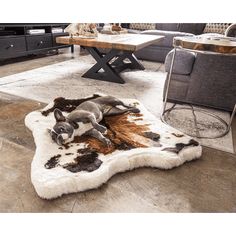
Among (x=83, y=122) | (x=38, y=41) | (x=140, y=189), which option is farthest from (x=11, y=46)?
(x=140, y=189)

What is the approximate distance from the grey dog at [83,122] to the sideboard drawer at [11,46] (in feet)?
6.70

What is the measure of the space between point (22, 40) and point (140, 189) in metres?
3.03

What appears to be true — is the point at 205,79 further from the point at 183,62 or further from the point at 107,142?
the point at 107,142

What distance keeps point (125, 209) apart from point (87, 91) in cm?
151

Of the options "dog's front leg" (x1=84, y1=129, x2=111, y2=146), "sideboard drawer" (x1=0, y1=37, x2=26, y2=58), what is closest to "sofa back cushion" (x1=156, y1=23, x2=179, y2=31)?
"sideboard drawer" (x1=0, y1=37, x2=26, y2=58)

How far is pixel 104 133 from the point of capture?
140 cm

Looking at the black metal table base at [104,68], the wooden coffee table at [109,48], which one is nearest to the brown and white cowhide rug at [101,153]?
the wooden coffee table at [109,48]

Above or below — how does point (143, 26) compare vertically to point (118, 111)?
above

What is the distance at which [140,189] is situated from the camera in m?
1.05

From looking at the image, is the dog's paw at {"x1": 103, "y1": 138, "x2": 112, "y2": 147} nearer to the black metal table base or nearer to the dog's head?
the dog's head

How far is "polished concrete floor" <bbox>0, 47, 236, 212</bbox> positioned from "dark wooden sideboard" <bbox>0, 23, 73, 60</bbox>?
2.15m

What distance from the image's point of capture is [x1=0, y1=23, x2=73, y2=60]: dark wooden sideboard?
3.03 metres

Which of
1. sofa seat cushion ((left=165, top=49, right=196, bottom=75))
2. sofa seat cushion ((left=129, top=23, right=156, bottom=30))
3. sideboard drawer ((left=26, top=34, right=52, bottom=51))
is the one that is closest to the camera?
sofa seat cushion ((left=165, top=49, right=196, bottom=75))
